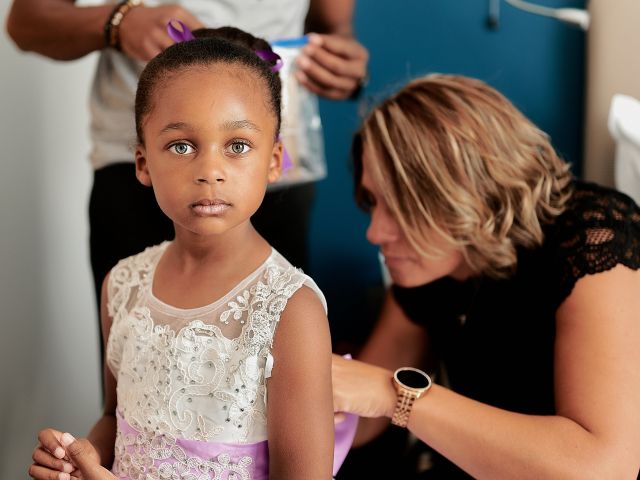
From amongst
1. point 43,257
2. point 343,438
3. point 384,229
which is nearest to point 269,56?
point 384,229

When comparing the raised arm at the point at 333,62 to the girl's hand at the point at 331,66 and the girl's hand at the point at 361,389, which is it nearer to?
the girl's hand at the point at 331,66

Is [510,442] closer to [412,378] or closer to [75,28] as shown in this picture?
[412,378]

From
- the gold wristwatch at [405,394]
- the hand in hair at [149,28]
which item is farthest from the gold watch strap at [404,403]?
the hand in hair at [149,28]

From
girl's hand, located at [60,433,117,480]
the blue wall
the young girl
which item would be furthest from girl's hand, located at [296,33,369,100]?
girl's hand, located at [60,433,117,480]

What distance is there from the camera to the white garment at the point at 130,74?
1.25 m

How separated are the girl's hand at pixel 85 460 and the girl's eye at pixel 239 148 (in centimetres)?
37

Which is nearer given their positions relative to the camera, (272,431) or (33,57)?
(272,431)

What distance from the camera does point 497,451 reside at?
44.1 inches

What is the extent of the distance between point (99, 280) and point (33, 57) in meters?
0.88

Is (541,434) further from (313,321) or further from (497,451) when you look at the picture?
(313,321)

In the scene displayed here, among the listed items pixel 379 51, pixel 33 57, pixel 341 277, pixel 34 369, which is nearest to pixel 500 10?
pixel 379 51

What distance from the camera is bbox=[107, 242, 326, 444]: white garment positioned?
91cm

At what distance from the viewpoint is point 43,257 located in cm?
210

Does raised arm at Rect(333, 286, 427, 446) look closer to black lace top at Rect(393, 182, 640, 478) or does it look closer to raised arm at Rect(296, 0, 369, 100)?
black lace top at Rect(393, 182, 640, 478)
